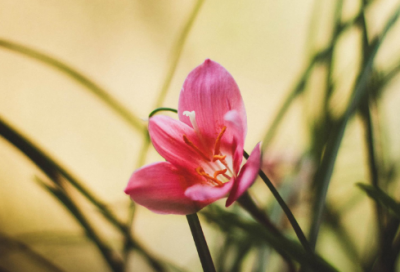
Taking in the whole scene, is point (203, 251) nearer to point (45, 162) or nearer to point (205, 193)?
point (205, 193)

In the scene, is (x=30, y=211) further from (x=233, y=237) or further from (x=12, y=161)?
(x=233, y=237)

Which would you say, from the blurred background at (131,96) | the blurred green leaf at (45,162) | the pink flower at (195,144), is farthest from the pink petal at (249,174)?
the blurred background at (131,96)

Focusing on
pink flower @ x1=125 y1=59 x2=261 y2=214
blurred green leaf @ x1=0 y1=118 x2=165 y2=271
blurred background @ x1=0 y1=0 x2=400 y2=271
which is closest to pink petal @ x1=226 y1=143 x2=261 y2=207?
pink flower @ x1=125 y1=59 x2=261 y2=214

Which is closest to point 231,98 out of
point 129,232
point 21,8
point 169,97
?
point 129,232

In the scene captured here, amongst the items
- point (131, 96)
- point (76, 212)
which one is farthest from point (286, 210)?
point (131, 96)

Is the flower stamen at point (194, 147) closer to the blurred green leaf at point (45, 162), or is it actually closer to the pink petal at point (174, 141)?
the pink petal at point (174, 141)

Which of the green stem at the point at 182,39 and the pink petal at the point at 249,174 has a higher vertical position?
the green stem at the point at 182,39

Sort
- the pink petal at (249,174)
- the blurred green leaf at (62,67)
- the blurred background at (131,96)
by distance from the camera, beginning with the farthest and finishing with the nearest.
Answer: the blurred background at (131,96) < the blurred green leaf at (62,67) < the pink petal at (249,174)

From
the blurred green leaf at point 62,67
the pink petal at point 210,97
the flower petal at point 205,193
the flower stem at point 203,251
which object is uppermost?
the blurred green leaf at point 62,67
